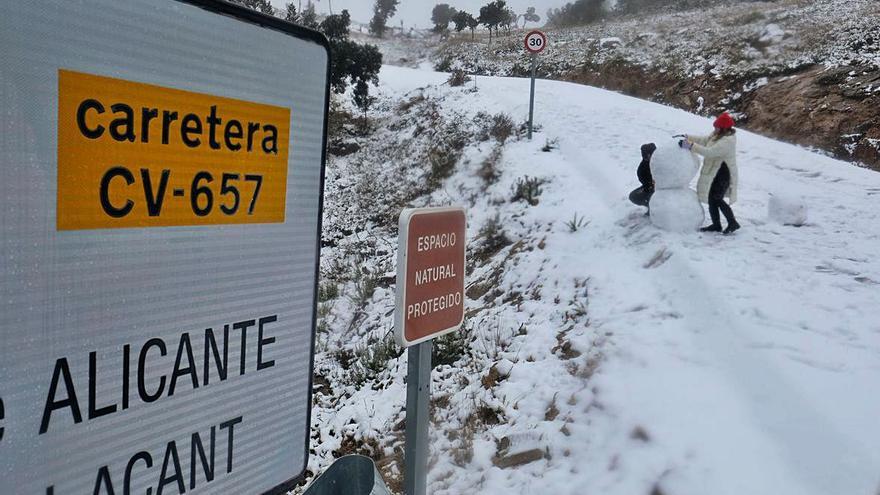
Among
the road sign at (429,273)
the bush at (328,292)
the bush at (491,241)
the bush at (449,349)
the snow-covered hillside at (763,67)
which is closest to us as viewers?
the road sign at (429,273)

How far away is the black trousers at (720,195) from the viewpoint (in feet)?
20.2

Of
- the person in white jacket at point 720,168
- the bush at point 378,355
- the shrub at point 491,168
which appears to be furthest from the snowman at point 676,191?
the shrub at point 491,168

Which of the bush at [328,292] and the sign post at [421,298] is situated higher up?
the sign post at [421,298]

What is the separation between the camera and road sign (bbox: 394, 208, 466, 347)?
6.93 feet

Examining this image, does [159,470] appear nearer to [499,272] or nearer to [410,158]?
[499,272]

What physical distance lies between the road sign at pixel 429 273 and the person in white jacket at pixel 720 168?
4.75m

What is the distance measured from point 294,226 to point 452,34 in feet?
153

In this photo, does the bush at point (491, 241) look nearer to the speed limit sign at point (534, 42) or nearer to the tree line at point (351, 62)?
the speed limit sign at point (534, 42)

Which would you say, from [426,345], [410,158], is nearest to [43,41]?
[426,345]

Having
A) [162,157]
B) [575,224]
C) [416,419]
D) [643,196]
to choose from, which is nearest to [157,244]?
[162,157]

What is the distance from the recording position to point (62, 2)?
76 cm

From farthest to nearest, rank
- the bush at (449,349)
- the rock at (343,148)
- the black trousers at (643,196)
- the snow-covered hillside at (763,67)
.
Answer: the rock at (343,148) < the snow-covered hillside at (763,67) < the black trousers at (643,196) < the bush at (449,349)

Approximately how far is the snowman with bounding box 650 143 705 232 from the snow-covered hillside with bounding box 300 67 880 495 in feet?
0.73

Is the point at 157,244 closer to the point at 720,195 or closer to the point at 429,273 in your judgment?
the point at 429,273
